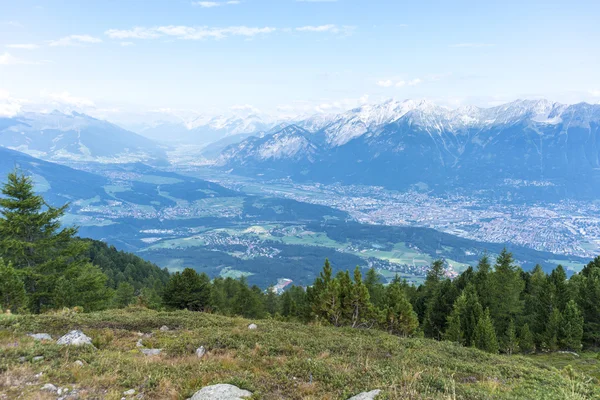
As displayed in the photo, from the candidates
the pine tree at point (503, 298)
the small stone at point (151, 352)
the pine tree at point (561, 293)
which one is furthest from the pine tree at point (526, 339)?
the small stone at point (151, 352)

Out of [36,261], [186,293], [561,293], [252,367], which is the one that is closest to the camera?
[252,367]

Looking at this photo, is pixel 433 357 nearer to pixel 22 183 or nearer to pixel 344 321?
pixel 344 321

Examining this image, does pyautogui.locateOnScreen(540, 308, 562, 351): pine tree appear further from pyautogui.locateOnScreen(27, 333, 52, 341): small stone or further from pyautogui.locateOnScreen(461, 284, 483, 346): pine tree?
pyautogui.locateOnScreen(27, 333, 52, 341): small stone

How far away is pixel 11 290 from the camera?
20547 mm

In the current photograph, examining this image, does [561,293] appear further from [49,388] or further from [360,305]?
[49,388]

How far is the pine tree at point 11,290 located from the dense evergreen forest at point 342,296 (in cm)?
5

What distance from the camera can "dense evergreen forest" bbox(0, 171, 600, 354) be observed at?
2322cm

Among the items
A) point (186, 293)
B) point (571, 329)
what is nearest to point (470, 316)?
point (571, 329)

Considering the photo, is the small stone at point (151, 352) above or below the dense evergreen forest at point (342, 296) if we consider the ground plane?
above

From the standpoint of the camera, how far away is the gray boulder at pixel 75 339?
39.5 feet

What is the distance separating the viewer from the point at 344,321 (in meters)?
29.0

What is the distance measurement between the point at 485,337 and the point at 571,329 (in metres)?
9.95

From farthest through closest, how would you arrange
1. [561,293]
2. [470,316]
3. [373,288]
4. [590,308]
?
[373,288]
[561,293]
[590,308]
[470,316]

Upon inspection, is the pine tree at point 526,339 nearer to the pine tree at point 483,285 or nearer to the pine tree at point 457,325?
the pine tree at point 483,285
